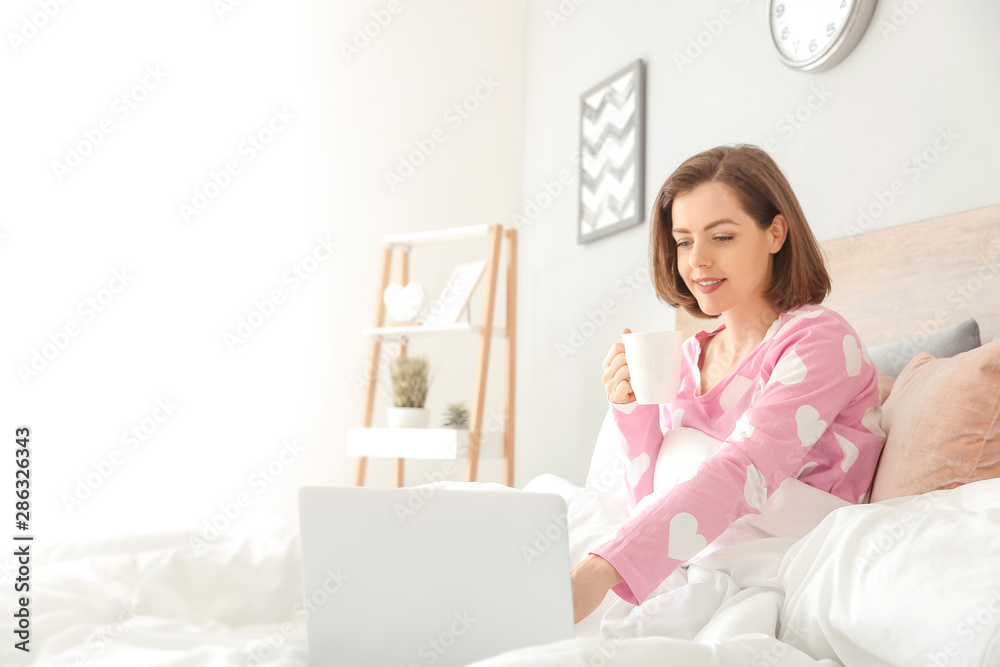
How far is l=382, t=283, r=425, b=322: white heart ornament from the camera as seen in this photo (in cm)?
299

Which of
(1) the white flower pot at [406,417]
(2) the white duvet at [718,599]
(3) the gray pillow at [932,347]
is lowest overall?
(2) the white duvet at [718,599]

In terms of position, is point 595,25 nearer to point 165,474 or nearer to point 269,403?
point 269,403

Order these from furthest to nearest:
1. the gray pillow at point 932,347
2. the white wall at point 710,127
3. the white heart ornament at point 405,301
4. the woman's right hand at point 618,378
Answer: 1. the white heart ornament at point 405,301
2. the white wall at point 710,127
3. the gray pillow at point 932,347
4. the woman's right hand at point 618,378

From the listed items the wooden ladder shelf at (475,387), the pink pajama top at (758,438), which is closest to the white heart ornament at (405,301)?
the wooden ladder shelf at (475,387)

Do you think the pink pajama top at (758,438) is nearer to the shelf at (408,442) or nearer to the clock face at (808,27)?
the clock face at (808,27)

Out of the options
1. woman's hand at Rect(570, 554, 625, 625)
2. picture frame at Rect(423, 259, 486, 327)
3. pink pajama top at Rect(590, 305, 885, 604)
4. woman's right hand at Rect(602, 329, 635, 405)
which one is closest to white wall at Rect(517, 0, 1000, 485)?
picture frame at Rect(423, 259, 486, 327)

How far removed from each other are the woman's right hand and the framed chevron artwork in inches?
57.8

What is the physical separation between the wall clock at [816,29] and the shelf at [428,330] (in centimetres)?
132

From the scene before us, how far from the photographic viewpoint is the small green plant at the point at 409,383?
9.48ft

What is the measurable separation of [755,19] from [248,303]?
80.1 inches

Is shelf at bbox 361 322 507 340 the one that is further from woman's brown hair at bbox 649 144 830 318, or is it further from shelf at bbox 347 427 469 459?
woman's brown hair at bbox 649 144 830 318

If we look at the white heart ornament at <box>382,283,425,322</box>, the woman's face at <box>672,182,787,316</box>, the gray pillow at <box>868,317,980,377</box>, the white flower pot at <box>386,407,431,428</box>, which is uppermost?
the white heart ornament at <box>382,283,425,322</box>

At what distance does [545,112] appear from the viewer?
336cm

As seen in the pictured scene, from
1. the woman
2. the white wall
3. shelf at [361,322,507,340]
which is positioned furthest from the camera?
shelf at [361,322,507,340]
